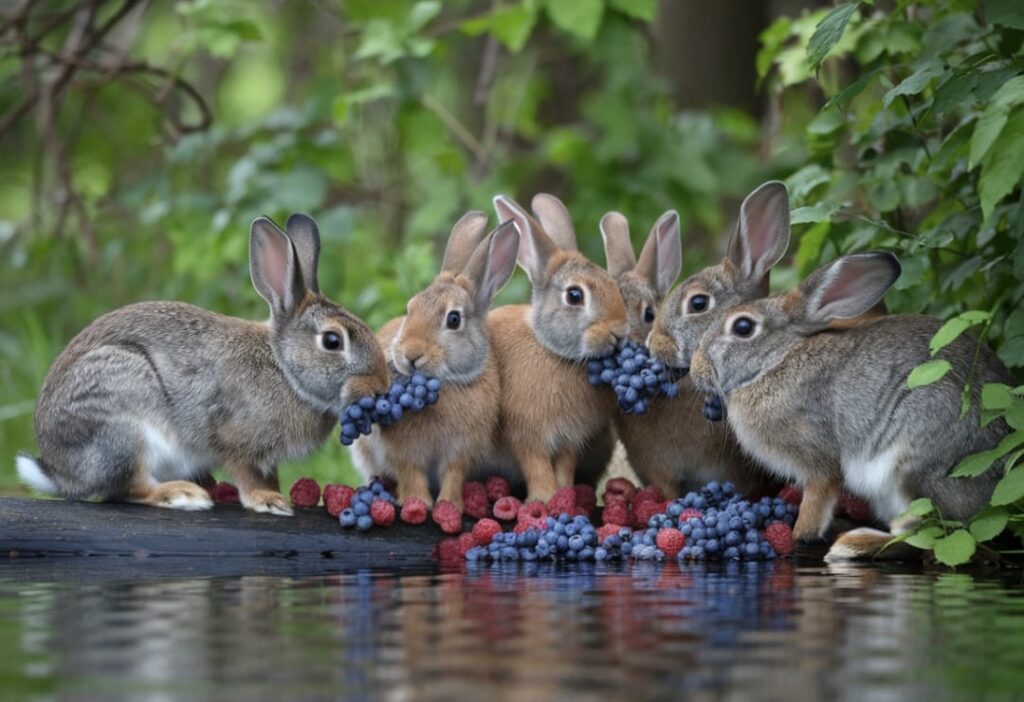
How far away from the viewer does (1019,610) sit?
168 inches

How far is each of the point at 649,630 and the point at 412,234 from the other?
5606mm

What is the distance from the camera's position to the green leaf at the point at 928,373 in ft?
16.5

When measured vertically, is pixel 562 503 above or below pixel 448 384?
below

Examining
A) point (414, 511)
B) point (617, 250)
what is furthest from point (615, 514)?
point (617, 250)

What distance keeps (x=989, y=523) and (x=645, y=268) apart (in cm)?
183

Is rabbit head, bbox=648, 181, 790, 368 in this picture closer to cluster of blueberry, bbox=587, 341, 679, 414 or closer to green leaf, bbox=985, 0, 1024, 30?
cluster of blueberry, bbox=587, 341, 679, 414

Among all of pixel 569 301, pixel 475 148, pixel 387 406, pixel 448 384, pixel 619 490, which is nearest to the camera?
pixel 387 406

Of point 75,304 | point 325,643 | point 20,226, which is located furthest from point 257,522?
point 20,226

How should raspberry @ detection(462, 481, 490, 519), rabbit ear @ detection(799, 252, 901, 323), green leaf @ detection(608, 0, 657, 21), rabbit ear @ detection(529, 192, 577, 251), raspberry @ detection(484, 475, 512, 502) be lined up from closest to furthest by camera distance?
rabbit ear @ detection(799, 252, 901, 323)
raspberry @ detection(462, 481, 490, 519)
raspberry @ detection(484, 475, 512, 502)
rabbit ear @ detection(529, 192, 577, 251)
green leaf @ detection(608, 0, 657, 21)

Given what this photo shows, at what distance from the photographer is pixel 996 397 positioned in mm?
5094

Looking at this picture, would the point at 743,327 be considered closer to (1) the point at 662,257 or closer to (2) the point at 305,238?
(1) the point at 662,257

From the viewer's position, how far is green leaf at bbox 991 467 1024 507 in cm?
498

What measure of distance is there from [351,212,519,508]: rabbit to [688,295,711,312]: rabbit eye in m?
0.77

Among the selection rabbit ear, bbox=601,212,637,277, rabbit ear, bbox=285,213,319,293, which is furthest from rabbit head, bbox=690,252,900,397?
rabbit ear, bbox=285,213,319,293
